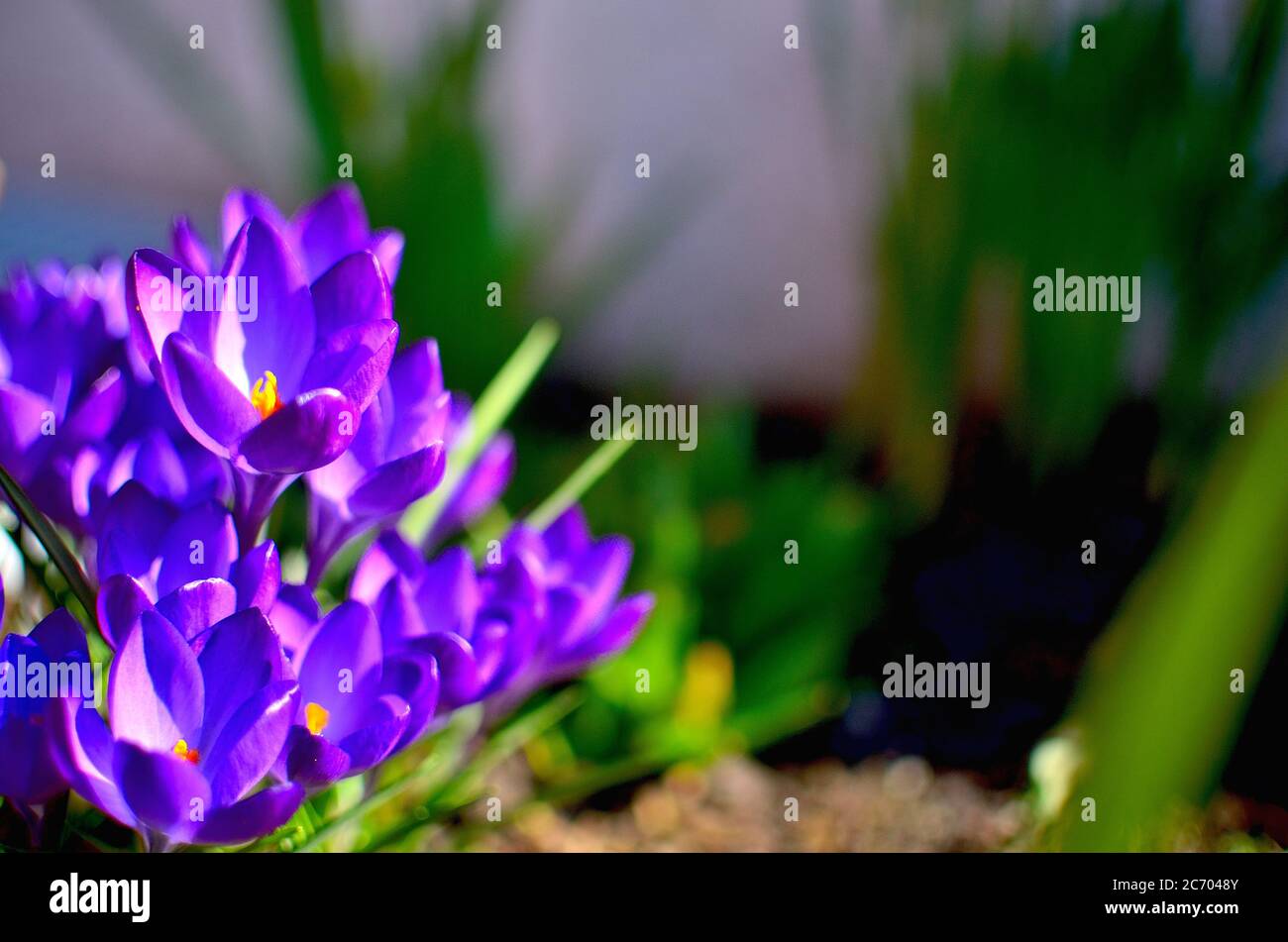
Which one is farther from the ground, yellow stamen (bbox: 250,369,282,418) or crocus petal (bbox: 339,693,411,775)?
yellow stamen (bbox: 250,369,282,418)

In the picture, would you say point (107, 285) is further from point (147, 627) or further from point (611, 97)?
point (611, 97)

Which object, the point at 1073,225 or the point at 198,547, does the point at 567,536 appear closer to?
the point at 198,547

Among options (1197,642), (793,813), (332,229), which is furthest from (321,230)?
(793,813)

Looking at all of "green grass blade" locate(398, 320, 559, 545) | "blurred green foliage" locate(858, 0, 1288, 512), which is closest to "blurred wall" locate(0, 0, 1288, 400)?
"blurred green foliage" locate(858, 0, 1288, 512)

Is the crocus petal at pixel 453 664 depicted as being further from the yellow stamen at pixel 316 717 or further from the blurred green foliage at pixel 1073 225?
the blurred green foliage at pixel 1073 225

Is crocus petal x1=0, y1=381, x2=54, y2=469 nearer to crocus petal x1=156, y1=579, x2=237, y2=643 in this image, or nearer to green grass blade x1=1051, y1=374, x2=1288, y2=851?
crocus petal x1=156, y1=579, x2=237, y2=643

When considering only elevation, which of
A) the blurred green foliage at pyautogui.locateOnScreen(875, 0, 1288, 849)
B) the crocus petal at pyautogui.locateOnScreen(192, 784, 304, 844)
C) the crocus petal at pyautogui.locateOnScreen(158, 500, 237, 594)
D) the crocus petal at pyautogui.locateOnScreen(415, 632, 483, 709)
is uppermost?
the blurred green foliage at pyautogui.locateOnScreen(875, 0, 1288, 849)

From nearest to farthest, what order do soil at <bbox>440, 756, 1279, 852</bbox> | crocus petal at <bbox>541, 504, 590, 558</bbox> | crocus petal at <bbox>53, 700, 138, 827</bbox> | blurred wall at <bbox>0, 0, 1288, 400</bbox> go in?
crocus petal at <bbox>53, 700, 138, 827</bbox>, crocus petal at <bbox>541, 504, 590, 558</bbox>, soil at <bbox>440, 756, 1279, 852</bbox>, blurred wall at <bbox>0, 0, 1288, 400</bbox>
